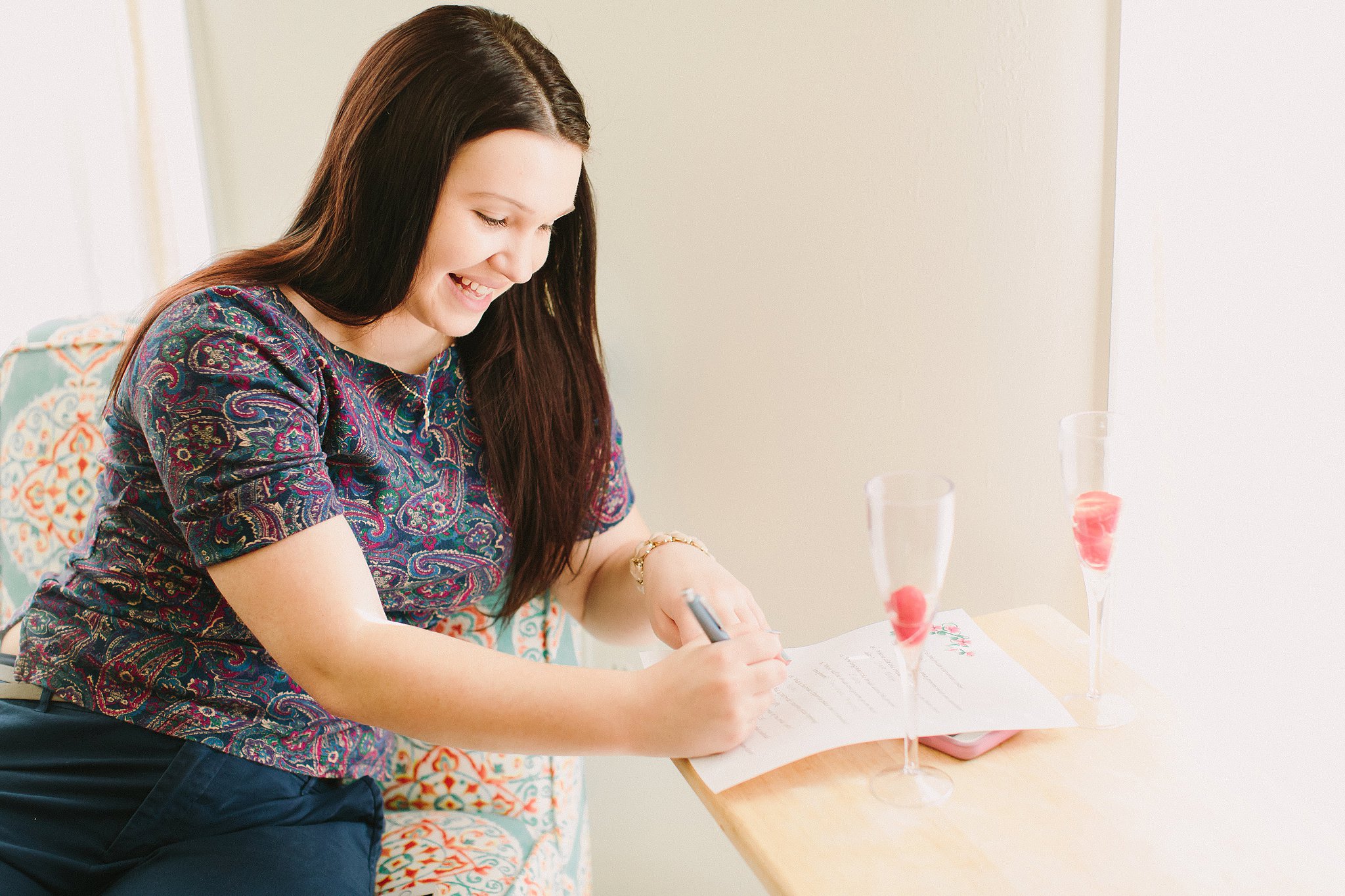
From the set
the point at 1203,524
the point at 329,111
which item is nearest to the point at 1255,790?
the point at 1203,524

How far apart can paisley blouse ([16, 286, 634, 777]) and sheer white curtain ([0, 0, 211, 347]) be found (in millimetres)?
869

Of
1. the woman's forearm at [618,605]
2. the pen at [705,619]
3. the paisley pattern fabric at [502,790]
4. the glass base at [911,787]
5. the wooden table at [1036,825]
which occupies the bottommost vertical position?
the paisley pattern fabric at [502,790]

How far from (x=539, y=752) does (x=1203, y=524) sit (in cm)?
83

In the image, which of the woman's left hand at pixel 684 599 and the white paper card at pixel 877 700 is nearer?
the white paper card at pixel 877 700

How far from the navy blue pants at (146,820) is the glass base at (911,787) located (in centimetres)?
54

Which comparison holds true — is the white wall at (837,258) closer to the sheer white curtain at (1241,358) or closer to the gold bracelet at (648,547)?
the sheer white curtain at (1241,358)

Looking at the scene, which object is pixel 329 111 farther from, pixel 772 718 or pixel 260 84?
pixel 772 718

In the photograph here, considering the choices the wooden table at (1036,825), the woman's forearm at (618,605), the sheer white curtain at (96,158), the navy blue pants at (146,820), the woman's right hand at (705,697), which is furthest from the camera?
the sheer white curtain at (96,158)

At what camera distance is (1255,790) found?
0.79m

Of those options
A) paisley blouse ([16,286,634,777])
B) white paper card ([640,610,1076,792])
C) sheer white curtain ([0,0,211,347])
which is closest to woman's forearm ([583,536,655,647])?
paisley blouse ([16,286,634,777])

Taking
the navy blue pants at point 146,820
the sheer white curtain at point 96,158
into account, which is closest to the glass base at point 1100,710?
the navy blue pants at point 146,820

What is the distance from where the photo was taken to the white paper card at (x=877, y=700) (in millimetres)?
843

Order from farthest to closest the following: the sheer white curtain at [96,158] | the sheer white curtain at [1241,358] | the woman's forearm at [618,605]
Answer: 1. the sheer white curtain at [96,158]
2. the woman's forearm at [618,605]
3. the sheer white curtain at [1241,358]

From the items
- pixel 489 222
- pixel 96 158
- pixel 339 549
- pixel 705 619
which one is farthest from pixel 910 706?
pixel 96 158
